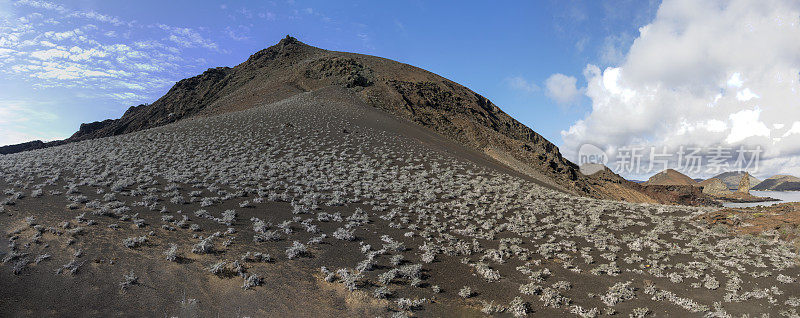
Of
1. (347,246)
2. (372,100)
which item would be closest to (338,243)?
(347,246)

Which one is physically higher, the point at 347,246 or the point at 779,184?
the point at 779,184

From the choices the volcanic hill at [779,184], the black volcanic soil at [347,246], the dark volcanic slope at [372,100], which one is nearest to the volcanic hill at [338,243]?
the black volcanic soil at [347,246]

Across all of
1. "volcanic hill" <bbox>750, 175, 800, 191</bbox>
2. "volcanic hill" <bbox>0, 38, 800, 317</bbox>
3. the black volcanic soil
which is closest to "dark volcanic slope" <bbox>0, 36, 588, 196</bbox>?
"volcanic hill" <bbox>0, 38, 800, 317</bbox>

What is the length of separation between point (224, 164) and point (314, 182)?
245 inches

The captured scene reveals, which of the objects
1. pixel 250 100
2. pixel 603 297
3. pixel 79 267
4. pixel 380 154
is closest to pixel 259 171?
pixel 380 154

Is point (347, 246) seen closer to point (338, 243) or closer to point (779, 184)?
point (338, 243)

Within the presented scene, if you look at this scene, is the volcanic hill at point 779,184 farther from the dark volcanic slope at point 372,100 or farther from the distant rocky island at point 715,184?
the dark volcanic slope at point 372,100

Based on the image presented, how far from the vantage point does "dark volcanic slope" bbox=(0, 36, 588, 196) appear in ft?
121

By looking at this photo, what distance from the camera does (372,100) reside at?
40.3 m

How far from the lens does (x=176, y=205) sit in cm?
1275

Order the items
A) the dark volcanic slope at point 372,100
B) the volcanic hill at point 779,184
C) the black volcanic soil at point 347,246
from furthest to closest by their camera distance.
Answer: the volcanic hill at point 779,184
the dark volcanic slope at point 372,100
the black volcanic soil at point 347,246

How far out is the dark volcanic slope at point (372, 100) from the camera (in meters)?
36.9

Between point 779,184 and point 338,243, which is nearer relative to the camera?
point 338,243

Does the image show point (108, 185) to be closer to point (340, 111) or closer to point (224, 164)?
point (224, 164)
